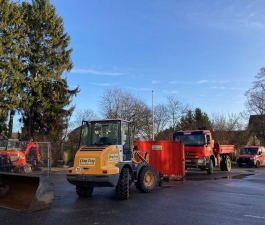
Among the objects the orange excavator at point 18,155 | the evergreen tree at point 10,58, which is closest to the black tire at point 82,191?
the orange excavator at point 18,155

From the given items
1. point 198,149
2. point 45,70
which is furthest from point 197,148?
point 45,70

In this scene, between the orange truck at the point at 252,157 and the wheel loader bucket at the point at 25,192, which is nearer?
the wheel loader bucket at the point at 25,192

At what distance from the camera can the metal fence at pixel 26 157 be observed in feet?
44.5

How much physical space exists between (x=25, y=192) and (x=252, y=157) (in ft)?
77.5

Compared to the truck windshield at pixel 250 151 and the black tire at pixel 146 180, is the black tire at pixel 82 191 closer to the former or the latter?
the black tire at pixel 146 180

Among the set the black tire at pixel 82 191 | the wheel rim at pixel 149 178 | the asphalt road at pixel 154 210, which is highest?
the wheel rim at pixel 149 178

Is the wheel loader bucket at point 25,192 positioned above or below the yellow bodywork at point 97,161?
below

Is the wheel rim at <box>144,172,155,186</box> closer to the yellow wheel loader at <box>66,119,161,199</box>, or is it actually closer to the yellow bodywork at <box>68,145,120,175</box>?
the yellow wheel loader at <box>66,119,161,199</box>

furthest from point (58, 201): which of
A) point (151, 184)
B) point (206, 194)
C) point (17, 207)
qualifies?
point (206, 194)

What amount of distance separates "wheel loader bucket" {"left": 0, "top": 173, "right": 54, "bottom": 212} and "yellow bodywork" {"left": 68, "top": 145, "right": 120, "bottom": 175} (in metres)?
1.24

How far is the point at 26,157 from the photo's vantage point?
14023 millimetres

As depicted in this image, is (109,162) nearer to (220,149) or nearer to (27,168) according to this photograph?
(27,168)

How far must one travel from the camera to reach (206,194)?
448 inches

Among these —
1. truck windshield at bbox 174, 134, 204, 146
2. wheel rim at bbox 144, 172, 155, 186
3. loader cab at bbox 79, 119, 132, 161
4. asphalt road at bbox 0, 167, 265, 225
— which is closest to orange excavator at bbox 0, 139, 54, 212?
asphalt road at bbox 0, 167, 265, 225
